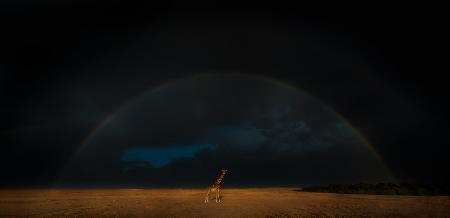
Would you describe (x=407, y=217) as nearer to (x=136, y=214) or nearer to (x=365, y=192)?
(x=136, y=214)

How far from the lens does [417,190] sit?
195ft

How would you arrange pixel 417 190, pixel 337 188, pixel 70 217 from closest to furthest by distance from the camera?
pixel 70 217
pixel 417 190
pixel 337 188

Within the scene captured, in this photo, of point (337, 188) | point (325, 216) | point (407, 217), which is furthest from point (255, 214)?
Result: point (337, 188)

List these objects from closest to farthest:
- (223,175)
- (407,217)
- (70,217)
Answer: (70,217), (407,217), (223,175)

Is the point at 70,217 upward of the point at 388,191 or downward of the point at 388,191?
downward

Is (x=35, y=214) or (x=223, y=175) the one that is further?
(x=223, y=175)

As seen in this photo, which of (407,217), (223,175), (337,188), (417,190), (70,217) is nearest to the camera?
(70,217)

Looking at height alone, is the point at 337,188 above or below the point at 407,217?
above

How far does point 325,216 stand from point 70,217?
1353 centimetres

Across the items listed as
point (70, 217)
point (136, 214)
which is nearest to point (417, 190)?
point (136, 214)

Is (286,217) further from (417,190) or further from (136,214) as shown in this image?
Answer: (417,190)

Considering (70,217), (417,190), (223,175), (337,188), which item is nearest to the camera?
(70,217)

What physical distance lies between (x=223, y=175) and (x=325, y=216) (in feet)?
41.4

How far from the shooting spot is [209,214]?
2711cm
